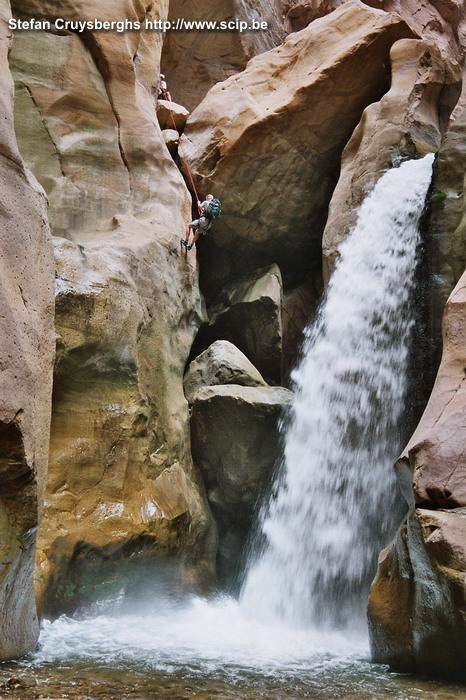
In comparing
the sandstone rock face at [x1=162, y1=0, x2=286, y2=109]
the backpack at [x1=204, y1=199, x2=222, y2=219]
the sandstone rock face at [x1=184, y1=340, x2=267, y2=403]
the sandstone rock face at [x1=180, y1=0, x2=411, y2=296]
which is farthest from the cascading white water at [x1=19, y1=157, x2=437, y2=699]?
the sandstone rock face at [x1=162, y1=0, x2=286, y2=109]

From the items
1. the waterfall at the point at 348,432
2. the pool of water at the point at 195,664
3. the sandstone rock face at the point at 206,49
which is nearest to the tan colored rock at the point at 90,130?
the waterfall at the point at 348,432

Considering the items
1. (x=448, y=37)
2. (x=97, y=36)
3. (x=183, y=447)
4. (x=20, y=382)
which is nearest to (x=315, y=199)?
(x=97, y=36)

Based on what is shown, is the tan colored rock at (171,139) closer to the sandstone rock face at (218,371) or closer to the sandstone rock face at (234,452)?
the sandstone rock face at (218,371)

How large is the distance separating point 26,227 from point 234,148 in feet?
25.3

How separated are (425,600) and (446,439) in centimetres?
132

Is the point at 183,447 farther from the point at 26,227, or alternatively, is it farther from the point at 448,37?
the point at 448,37

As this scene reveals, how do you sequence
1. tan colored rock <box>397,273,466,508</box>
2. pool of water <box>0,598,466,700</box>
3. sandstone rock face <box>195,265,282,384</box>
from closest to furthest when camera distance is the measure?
pool of water <box>0,598,466,700</box>
tan colored rock <box>397,273,466,508</box>
sandstone rock face <box>195,265,282,384</box>

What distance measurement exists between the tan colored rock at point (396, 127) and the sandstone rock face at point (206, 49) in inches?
275

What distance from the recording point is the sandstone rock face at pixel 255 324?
11.6m

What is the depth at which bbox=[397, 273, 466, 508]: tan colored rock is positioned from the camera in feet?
17.7

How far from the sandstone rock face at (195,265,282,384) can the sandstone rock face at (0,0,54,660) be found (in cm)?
653

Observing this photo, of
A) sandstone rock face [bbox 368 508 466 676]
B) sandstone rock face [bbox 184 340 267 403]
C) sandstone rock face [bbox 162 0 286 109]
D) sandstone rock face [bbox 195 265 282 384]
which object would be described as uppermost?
sandstone rock face [bbox 162 0 286 109]

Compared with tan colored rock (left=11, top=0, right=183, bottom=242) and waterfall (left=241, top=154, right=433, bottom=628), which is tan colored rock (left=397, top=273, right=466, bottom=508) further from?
tan colored rock (left=11, top=0, right=183, bottom=242)

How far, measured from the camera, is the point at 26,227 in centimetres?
502
